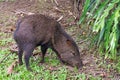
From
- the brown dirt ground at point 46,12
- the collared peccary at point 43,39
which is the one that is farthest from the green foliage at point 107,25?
the collared peccary at point 43,39

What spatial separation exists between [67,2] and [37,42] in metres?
3.12

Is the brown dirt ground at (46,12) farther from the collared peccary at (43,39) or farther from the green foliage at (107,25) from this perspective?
the collared peccary at (43,39)

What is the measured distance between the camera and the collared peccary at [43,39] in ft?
17.5

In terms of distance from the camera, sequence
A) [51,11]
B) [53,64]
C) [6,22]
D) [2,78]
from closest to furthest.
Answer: [2,78], [53,64], [6,22], [51,11]

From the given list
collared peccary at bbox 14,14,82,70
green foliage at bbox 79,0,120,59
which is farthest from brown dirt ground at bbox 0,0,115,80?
collared peccary at bbox 14,14,82,70

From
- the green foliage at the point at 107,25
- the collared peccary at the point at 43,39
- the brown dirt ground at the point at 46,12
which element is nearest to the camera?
the collared peccary at the point at 43,39

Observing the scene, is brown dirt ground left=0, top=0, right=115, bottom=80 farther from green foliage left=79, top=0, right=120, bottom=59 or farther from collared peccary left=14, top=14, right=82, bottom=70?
collared peccary left=14, top=14, right=82, bottom=70

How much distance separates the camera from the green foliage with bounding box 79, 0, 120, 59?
5.46 m

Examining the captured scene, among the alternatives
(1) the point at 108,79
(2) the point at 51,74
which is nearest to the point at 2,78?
(2) the point at 51,74

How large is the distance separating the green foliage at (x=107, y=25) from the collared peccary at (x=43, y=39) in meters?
0.55

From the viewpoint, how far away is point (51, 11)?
25.6ft

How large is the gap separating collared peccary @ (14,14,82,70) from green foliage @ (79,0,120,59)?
0.55 meters

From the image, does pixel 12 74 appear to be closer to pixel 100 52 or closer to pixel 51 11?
pixel 100 52

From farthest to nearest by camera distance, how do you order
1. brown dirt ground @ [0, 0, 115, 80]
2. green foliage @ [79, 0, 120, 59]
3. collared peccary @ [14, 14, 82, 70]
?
1. brown dirt ground @ [0, 0, 115, 80]
2. green foliage @ [79, 0, 120, 59]
3. collared peccary @ [14, 14, 82, 70]
